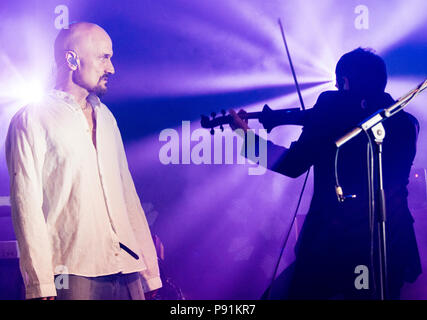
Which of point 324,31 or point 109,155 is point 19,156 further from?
point 324,31

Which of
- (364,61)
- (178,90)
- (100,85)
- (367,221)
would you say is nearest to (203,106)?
(178,90)

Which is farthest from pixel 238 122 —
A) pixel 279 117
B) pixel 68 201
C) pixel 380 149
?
pixel 68 201

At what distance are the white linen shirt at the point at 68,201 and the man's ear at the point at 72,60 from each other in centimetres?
20

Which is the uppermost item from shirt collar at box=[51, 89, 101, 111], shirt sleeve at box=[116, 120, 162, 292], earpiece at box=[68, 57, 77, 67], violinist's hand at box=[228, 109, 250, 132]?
earpiece at box=[68, 57, 77, 67]

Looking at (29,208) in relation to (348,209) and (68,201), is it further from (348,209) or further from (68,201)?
(348,209)

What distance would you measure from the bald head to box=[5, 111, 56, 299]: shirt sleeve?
→ 1.45 feet

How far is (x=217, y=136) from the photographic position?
2867 mm

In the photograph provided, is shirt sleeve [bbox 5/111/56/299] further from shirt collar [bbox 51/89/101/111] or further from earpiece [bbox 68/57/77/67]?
earpiece [bbox 68/57/77/67]

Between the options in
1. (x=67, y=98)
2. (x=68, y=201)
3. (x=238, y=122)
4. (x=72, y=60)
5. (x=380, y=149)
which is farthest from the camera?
(x=238, y=122)

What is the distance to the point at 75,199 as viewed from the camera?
2115 millimetres

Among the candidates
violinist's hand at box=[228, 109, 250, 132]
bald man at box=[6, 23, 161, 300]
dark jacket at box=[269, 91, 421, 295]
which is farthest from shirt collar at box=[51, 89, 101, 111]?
dark jacket at box=[269, 91, 421, 295]

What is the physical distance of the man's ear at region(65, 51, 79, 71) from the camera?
241 cm

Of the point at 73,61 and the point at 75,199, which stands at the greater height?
the point at 73,61

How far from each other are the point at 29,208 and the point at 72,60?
86 cm
